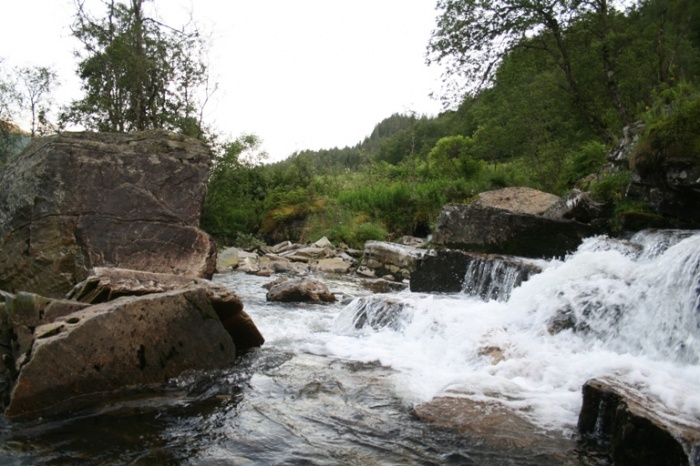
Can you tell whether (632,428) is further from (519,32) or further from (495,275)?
(519,32)

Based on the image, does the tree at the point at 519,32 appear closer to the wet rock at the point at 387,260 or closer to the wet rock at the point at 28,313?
→ the wet rock at the point at 387,260

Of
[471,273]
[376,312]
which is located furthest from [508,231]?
[376,312]

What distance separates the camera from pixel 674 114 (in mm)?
6953

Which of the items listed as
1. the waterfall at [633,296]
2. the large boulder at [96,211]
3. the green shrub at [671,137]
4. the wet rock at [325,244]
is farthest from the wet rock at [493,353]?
the wet rock at [325,244]

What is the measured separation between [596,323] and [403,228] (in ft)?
48.3

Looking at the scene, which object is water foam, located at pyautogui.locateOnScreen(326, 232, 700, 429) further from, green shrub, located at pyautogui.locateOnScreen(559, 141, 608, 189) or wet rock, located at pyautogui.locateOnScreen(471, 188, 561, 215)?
green shrub, located at pyautogui.locateOnScreen(559, 141, 608, 189)

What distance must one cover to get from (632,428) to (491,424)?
95 centimetres

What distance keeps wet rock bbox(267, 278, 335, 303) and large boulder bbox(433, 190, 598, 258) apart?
2.54 meters

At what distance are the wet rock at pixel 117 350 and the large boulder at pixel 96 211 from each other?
2922mm

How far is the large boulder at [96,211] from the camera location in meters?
7.32

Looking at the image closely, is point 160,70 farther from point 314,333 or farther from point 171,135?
point 314,333

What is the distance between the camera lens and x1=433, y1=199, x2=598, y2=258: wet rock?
8258mm

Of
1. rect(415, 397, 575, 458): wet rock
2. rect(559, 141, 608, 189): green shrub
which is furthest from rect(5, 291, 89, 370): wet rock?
rect(559, 141, 608, 189): green shrub

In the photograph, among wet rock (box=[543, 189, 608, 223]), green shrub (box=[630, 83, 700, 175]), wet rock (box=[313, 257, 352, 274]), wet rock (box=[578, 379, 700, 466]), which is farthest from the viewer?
wet rock (box=[313, 257, 352, 274])
